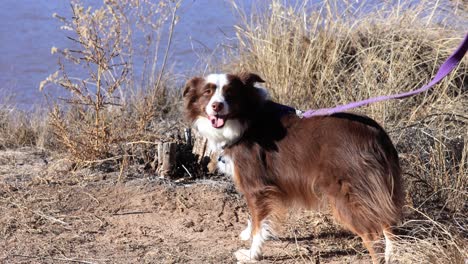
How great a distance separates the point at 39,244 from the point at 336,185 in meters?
1.98

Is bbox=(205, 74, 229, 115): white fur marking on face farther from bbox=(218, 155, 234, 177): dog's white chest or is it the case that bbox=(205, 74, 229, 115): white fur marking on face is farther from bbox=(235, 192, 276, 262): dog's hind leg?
bbox=(235, 192, 276, 262): dog's hind leg

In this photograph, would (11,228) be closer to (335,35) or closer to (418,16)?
(335,35)

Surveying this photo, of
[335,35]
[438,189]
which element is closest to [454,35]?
[335,35]

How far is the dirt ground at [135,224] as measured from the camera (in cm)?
482

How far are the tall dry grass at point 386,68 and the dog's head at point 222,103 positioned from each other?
55.0 inches

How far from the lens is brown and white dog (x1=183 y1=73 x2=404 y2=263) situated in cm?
435

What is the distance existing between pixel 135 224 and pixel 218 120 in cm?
111

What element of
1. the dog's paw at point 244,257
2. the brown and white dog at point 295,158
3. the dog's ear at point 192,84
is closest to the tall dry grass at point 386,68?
the brown and white dog at point 295,158

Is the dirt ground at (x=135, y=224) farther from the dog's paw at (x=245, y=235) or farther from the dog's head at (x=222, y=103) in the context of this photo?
the dog's head at (x=222, y=103)

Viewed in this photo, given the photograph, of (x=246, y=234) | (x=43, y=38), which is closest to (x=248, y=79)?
(x=246, y=234)

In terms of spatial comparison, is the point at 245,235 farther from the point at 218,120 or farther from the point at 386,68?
the point at 386,68

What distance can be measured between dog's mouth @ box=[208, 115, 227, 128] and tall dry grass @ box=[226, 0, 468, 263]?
5.00 feet

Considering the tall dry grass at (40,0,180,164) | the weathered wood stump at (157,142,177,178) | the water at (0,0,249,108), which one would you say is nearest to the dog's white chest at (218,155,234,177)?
the weathered wood stump at (157,142,177,178)

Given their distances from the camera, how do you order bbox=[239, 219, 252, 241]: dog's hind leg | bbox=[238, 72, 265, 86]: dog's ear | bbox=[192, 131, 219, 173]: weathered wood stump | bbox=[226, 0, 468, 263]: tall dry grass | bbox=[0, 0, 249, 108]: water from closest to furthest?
1. bbox=[238, 72, 265, 86]: dog's ear
2. bbox=[239, 219, 252, 241]: dog's hind leg
3. bbox=[226, 0, 468, 263]: tall dry grass
4. bbox=[192, 131, 219, 173]: weathered wood stump
5. bbox=[0, 0, 249, 108]: water
